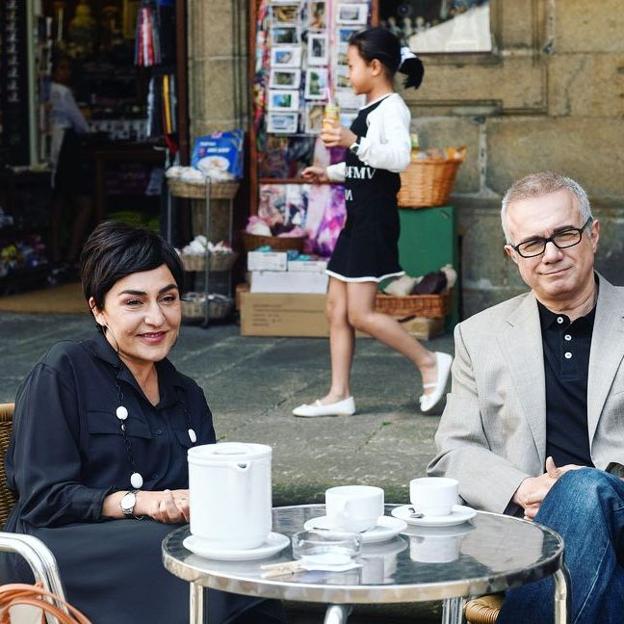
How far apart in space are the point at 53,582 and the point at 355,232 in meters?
3.43

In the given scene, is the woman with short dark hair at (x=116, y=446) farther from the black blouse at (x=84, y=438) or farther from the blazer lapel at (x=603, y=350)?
the blazer lapel at (x=603, y=350)

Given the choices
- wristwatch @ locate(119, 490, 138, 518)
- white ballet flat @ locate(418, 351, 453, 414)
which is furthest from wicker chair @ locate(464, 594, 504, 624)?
white ballet flat @ locate(418, 351, 453, 414)

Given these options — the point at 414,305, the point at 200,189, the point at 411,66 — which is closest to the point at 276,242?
the point at 200,189

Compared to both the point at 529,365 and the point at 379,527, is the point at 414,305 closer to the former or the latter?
the point at 529,365

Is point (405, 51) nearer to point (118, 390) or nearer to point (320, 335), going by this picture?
point (320, 335)

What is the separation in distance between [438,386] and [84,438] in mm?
3027

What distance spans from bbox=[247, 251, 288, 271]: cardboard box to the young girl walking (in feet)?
5.90

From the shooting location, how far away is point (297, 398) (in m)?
6.34

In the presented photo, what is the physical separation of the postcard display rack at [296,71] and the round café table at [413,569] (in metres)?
5.52

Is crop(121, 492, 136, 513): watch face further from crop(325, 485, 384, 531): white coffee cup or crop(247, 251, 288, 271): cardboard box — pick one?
crop(247, 251, 288, 271): cardboard box

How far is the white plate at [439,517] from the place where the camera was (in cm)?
278

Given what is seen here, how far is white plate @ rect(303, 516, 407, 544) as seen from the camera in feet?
8.71

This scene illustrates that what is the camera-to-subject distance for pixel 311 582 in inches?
95.1

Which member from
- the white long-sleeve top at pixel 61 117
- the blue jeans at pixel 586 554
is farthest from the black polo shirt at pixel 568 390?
the white long-sleeve top at pixel 61 117
